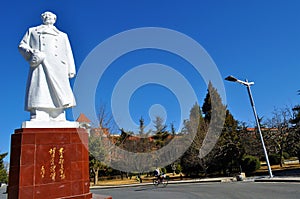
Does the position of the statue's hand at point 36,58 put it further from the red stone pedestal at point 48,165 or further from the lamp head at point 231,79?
the lamp head at point 231,79

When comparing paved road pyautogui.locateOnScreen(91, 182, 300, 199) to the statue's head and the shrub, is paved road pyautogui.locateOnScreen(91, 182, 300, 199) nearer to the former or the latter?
the statue's head

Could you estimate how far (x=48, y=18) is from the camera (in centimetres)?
602

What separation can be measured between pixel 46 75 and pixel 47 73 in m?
0.06

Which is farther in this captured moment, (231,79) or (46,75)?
(231,79)

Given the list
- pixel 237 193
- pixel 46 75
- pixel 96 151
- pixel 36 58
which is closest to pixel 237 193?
pixel 237 193

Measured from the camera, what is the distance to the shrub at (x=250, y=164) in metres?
18.5

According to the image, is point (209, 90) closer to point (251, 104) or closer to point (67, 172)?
point (251, 104)

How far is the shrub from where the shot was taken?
60.7 feet

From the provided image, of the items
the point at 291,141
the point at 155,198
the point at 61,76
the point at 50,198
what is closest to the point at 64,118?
the point at 61,76

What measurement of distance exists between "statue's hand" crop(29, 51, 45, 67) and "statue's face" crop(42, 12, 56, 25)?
1.05 metres

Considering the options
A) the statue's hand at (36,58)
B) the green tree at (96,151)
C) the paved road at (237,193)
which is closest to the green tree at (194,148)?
the green tree at (96,151)

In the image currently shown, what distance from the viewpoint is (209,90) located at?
2720 cm

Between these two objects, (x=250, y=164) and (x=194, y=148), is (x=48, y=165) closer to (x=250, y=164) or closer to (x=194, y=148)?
(x=194, y=148)

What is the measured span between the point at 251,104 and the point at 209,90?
14.9 meters
